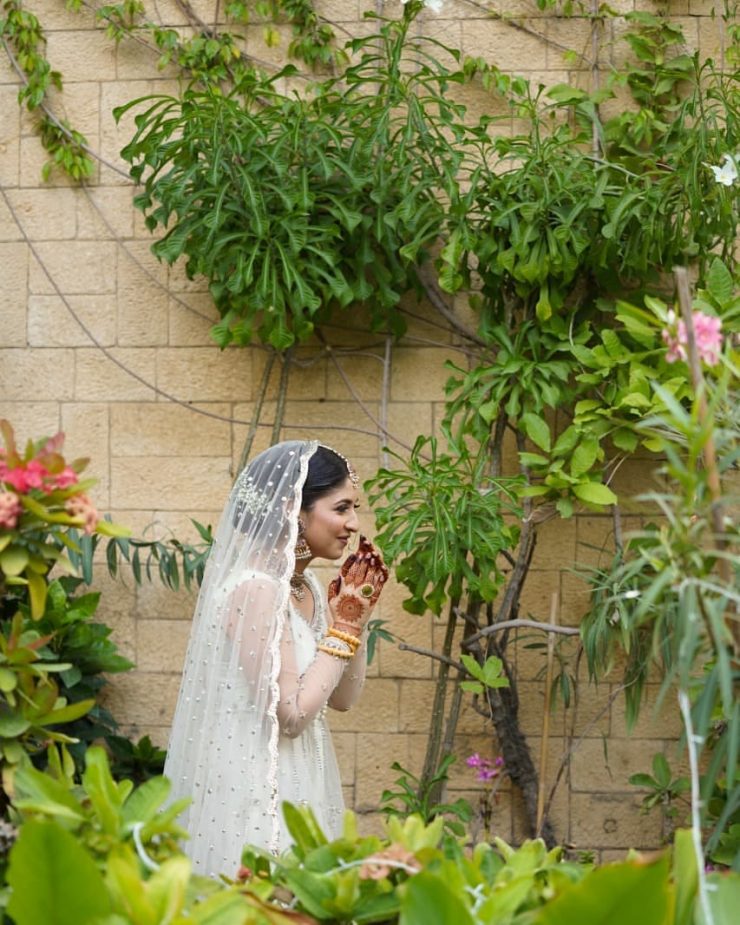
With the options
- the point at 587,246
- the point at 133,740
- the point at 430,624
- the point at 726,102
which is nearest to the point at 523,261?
the point at 587,246

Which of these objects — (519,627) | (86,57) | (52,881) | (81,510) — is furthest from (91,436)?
(52,881)

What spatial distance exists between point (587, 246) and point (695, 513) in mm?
1978

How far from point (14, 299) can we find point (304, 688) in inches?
77.6

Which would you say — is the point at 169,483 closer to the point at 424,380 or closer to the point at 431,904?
the point at 424,380

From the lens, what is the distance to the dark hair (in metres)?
2.85

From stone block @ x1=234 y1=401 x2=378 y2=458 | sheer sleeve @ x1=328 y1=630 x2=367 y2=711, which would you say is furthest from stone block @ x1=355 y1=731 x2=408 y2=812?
sheer sleeve @ x1=328 y1=630 x2=367 y2=711

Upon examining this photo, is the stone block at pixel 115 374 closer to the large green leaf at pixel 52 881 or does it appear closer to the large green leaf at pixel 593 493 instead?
the large green leaf at pixel 593 493

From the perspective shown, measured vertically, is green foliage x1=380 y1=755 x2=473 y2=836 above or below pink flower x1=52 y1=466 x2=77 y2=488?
below

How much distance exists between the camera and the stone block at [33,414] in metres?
4.08

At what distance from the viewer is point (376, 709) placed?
12.9ft

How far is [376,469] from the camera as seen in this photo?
156 inches

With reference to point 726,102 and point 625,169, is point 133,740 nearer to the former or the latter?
point 625,169

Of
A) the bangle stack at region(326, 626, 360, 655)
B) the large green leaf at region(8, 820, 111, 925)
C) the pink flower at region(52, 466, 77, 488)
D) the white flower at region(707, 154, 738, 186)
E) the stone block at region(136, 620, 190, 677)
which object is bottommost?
the stone block at region(136, 620, 190, 677)

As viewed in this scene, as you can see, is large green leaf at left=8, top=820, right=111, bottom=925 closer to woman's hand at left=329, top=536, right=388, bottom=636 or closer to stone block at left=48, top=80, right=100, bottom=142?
woman's hand at left=329, top=536, right=388, bottom=636
